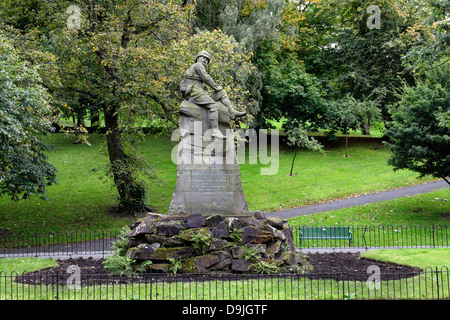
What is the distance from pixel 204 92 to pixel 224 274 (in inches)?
206

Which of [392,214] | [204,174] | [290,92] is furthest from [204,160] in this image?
[290,92]

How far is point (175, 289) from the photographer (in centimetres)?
1058

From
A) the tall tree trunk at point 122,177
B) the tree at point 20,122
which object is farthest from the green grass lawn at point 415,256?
the tree at point 20,122

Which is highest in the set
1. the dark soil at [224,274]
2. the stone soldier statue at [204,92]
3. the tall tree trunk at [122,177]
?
the stone soldier statue at [204,92]

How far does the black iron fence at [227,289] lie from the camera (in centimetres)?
1000

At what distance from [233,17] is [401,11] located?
12.1 meters

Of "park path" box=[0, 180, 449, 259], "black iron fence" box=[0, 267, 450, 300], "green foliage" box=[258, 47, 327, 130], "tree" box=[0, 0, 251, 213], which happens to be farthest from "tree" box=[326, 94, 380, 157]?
"black iron fence" box=[0, 267, 450, 300]

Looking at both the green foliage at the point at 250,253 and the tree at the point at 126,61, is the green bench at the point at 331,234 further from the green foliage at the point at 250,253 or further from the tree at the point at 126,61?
the tree at the point at 126,61

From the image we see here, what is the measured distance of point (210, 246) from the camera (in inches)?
487

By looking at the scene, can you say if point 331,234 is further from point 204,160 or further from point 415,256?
point 204,160

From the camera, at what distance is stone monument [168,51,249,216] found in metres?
13.3

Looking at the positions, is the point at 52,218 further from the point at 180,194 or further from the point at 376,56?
the point at 376,56

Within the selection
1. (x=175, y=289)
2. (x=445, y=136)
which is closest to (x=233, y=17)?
(x=445, y=136)

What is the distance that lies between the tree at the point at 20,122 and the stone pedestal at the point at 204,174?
198 inches
